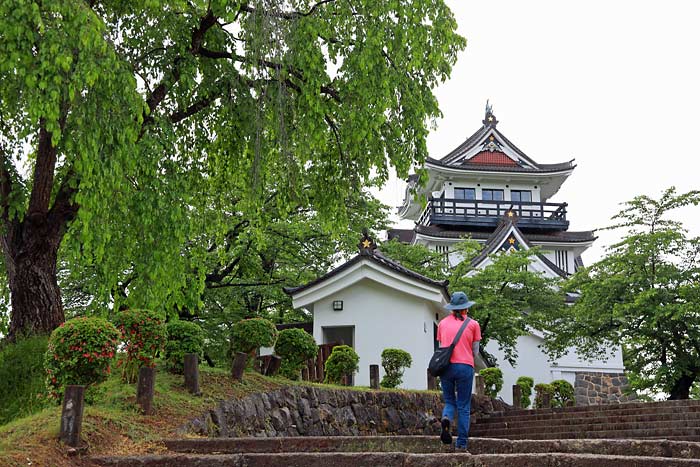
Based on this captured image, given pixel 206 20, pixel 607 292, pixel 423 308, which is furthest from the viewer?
pixel 607 292

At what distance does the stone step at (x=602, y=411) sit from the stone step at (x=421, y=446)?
6.97 m

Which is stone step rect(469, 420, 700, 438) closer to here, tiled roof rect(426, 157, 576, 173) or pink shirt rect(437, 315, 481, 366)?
pink shirt rect(437, 315, 481, 366)

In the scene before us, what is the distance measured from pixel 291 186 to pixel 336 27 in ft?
8.97

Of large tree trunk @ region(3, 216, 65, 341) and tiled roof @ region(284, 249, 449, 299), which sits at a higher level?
tiled roof @ region(284, 249, 449, 299)

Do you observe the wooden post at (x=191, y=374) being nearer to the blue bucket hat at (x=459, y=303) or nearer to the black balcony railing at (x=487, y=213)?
the blue bucket hat at (x=459, y=303)

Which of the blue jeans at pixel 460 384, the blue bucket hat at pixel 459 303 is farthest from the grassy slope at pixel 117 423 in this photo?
the blue bucket hat at pixel 459 303

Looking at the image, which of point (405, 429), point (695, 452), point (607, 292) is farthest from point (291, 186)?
point (607, 292)

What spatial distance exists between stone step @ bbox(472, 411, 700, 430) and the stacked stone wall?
47.3 ft

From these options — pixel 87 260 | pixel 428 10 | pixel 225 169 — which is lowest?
pixel 87 260

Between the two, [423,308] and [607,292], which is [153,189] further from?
[607,292]

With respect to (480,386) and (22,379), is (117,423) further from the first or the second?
(480,386)

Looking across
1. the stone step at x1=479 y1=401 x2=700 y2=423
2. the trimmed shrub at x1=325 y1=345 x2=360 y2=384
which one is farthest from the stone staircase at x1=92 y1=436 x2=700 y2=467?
the stone step at x1=479 y1=401 x2=700 y2=423

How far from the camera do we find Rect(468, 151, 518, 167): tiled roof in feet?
133

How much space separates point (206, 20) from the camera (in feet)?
39.7
